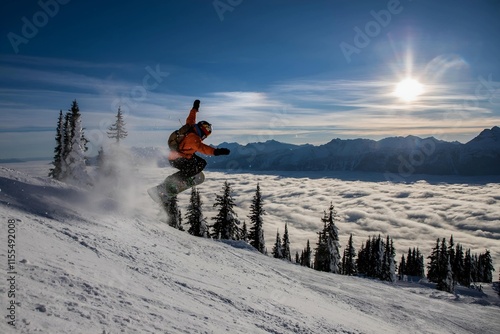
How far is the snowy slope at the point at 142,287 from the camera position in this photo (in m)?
5.43

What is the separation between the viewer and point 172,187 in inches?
488

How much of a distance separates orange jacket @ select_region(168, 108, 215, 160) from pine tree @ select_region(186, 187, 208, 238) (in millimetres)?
33054

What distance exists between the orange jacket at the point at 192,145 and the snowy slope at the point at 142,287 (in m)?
3.78

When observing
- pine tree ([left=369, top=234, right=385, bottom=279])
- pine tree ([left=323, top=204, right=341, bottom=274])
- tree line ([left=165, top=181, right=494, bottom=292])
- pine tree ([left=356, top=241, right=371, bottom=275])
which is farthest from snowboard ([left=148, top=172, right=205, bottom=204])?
pine tree ([left=356, top=241, right=371, bottom=275])

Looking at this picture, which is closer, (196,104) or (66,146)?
(196,104)

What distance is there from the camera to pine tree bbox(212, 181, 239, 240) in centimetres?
4094

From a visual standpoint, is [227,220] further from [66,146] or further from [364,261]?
[364,261]

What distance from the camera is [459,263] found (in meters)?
100

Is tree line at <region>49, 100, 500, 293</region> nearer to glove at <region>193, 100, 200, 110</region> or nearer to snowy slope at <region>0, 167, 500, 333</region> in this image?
snowy slope at <region>0, 167, 500, 333</region>

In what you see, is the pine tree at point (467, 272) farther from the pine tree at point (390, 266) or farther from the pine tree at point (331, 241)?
the pine tree at point (331, 241)

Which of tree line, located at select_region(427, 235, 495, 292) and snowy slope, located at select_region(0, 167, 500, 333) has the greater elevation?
snowy slope, located at select_region(0, 167, 500, 333)

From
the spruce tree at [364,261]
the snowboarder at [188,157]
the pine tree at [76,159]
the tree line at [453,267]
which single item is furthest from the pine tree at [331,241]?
the spruce tree at [364,261]

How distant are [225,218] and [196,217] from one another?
4893mm

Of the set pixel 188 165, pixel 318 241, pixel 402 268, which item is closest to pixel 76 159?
pixel 188 165
